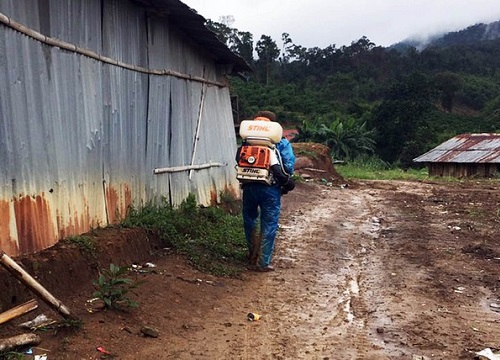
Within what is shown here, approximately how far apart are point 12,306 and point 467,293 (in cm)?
484

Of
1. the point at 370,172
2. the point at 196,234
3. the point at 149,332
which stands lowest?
the point at 370,172

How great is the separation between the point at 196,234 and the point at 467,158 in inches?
1036

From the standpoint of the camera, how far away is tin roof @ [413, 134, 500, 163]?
99.8 ft

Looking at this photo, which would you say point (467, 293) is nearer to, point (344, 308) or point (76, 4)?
point (344, 308)

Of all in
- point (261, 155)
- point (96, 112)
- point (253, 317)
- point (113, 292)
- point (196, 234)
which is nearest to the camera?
point (113, 292)

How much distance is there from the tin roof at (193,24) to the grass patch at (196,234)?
2.76m

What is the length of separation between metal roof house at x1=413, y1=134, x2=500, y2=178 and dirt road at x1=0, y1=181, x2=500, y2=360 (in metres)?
21.4

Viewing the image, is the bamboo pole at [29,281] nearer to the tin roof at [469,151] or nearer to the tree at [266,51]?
the tin roof at [469,151]

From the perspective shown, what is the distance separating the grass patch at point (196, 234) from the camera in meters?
7.31

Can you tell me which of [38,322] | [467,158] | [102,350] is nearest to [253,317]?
[102,350]

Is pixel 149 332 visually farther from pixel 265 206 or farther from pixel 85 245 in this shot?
pixel 265 206

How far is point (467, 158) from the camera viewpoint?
3114cm

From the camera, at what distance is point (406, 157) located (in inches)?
1575

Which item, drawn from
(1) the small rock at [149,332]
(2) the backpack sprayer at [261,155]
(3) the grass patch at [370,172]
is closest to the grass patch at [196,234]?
(2) the backpack sprayer at [261,155]
